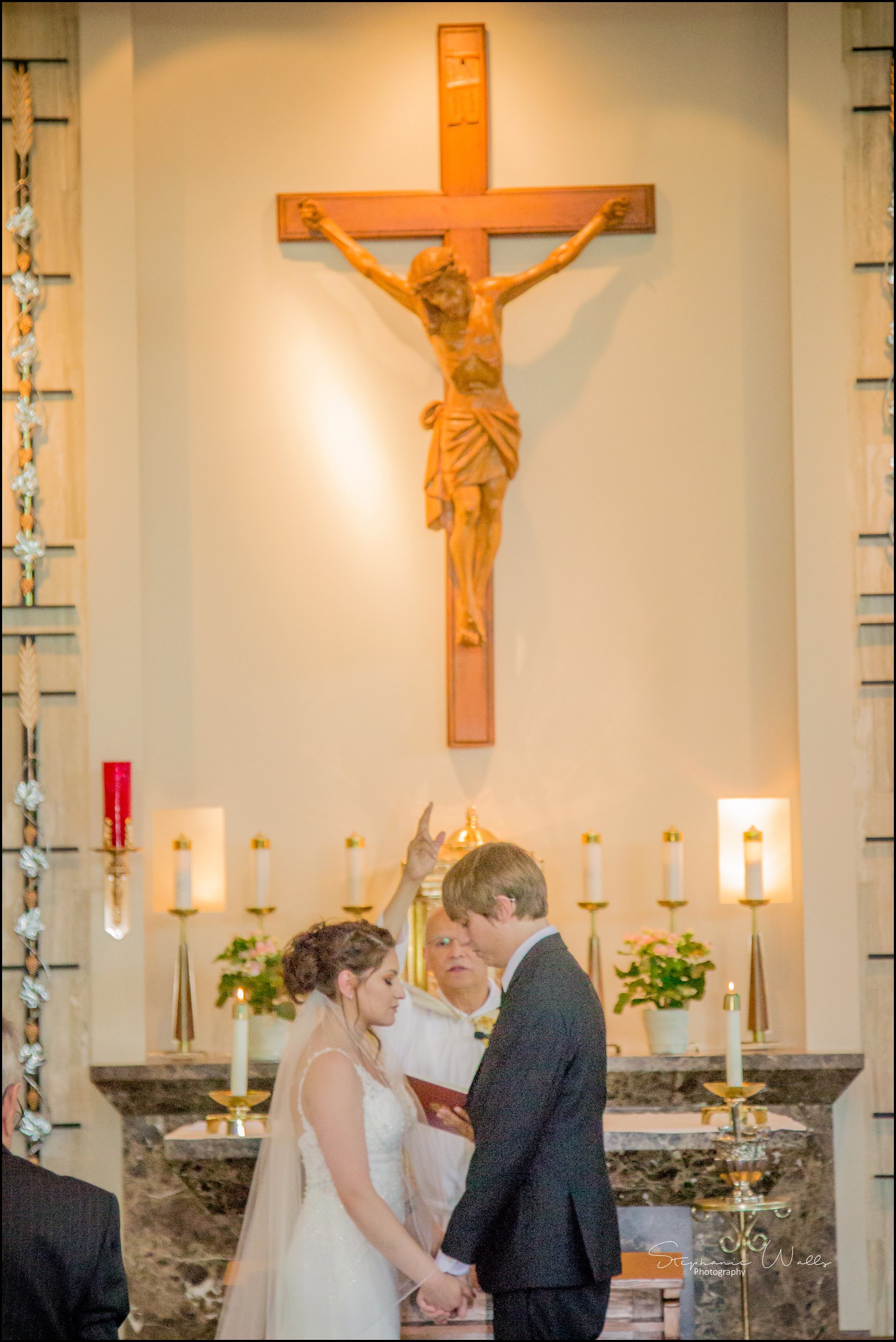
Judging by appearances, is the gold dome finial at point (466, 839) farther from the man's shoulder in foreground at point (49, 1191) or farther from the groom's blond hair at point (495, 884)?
the man's shoulder in foreground at point (49, 1191)

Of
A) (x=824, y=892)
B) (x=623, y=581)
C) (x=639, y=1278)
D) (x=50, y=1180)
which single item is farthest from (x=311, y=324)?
(x=50, y=1180)

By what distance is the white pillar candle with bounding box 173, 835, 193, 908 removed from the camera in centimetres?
476

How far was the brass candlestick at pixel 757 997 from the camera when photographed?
15.5 feet

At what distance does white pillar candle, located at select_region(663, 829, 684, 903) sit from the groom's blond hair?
1959 millimetres

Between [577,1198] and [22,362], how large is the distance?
3549 millimetres

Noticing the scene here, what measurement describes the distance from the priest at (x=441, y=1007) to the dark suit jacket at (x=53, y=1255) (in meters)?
1.75

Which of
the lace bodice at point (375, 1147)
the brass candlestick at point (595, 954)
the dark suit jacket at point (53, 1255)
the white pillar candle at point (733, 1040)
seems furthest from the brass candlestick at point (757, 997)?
the dark suit jacket at point (53, 1255)

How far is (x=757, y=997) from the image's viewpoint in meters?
4.73

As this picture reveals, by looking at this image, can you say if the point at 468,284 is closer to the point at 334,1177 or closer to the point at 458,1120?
the point at 458,1120

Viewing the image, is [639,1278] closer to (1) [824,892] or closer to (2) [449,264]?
(1) [824,892]

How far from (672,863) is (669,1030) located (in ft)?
1.82

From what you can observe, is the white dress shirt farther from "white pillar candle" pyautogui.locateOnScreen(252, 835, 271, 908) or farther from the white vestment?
"white pillar candle" pyautogui.locateOnScreen(252, 835, 271, 908)

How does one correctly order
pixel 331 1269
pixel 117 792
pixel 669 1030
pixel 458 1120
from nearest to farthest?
pixel 331 1269
pixel 458 1120
pixel 669 1030
pixel 117 792

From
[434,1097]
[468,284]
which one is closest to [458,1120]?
[434,1097]
